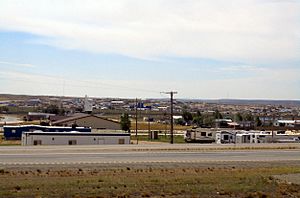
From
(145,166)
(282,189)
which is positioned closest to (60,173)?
(145,166)

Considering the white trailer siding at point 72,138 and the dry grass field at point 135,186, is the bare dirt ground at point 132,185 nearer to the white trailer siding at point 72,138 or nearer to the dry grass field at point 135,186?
the dry grass field at point 135,186

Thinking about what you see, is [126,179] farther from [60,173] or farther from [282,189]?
[282,189]

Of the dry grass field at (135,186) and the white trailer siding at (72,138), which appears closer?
the dry grass field at (135,186)

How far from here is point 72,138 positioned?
223 ft

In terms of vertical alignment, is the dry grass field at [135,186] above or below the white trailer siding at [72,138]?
above

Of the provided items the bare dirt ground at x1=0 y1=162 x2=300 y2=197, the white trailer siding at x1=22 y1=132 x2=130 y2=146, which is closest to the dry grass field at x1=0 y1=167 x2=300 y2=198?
the bare dirt ground at x1=0 y1=162 x2=300 y2=197

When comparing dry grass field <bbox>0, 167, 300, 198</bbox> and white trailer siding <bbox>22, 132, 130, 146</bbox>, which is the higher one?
dry grass field <bbox>0, 167, 300, 198</bbox>

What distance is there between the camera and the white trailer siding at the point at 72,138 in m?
64.9

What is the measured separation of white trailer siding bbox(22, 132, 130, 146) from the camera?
64938 mm

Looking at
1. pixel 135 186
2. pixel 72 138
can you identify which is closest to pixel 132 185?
pixel 135 186

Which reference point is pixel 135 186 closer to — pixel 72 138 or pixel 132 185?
pixel 132 185

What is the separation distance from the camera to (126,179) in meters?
25.0

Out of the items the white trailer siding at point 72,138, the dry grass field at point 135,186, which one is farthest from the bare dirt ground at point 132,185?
the white trailer siding at point 72,138

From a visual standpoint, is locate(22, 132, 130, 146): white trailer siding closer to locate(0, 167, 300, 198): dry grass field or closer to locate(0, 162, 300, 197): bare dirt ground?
locate(0, 162, 300, 197): bare dirt ground
